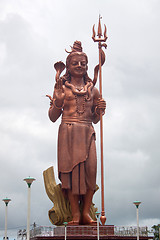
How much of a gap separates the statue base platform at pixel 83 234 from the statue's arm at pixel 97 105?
376cm

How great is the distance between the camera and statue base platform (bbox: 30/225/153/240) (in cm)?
1416

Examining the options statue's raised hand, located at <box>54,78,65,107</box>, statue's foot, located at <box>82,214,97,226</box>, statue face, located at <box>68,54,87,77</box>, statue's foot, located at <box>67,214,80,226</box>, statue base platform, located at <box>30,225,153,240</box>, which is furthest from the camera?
statue face, located at <box>68,54,87,77</box>

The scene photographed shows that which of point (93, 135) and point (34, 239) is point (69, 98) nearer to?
point (93, 135)

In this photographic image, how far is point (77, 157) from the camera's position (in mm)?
15219

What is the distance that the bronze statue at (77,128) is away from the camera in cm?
1518

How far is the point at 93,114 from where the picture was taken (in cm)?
1630

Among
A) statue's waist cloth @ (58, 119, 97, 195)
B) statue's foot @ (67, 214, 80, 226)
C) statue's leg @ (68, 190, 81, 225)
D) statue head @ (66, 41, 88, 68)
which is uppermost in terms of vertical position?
statue head @ (66, 41, 88, 68)

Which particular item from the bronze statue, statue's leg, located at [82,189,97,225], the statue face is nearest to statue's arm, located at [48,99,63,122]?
the bronze statue

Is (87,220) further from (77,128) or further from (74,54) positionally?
(74,54)

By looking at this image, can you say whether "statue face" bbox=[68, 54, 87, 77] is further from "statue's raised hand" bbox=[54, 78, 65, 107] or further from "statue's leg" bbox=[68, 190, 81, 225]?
"statue's leg" bbox=[68, 190, 81, 225]

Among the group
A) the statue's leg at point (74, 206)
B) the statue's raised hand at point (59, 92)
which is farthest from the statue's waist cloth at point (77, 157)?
the statue's raised hand at point (59, 92)

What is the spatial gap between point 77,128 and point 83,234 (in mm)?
3430

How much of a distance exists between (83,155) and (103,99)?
6.95 feet

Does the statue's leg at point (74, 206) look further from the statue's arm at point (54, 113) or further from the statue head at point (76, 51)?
the statue head at point (76, 51)
